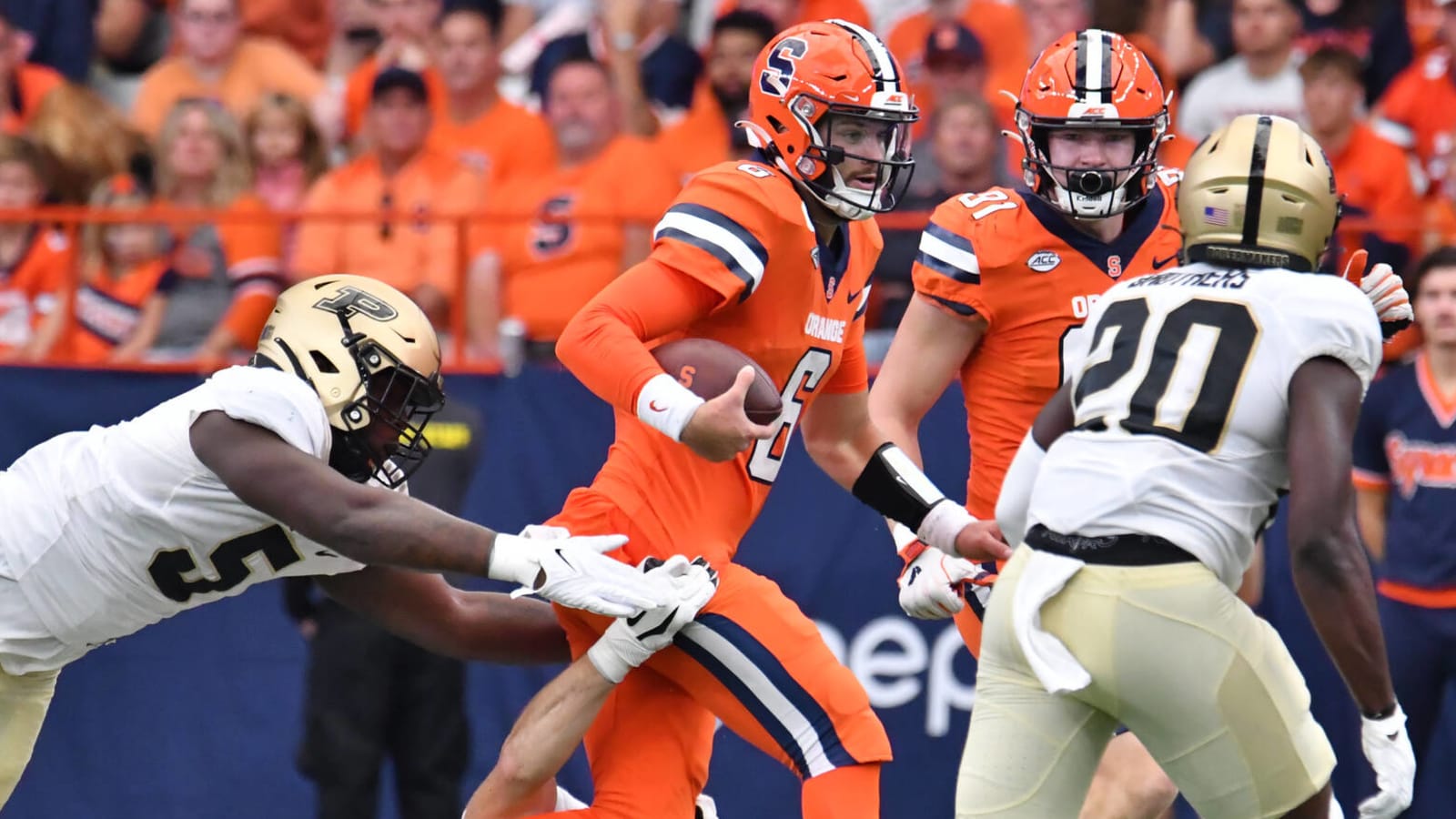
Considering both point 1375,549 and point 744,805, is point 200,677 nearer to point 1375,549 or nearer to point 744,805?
point 744,805

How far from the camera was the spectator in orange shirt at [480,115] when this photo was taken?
8.66 m

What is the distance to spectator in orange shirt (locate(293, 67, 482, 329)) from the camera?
7.77m

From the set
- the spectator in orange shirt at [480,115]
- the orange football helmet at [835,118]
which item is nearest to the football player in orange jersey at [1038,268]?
the orange football helmet at [835,118]

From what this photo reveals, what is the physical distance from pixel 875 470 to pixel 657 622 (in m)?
0.88

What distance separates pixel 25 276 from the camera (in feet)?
26.6

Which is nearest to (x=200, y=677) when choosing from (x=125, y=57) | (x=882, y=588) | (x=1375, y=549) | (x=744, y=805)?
(x=744, y=805)

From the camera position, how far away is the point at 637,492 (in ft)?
15.0

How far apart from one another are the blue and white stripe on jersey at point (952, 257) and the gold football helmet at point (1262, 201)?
109cm

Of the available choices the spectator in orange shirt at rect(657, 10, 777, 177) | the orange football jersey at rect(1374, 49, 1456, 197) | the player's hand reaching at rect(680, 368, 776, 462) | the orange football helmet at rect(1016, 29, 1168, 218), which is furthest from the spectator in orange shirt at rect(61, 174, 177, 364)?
the orange football jersey at rect(1374, 49, 1456, 197)

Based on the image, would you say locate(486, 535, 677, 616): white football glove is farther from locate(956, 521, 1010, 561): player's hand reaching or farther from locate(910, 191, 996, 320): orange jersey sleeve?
locate(910, 191, 996, 320): orange jersey sleeve

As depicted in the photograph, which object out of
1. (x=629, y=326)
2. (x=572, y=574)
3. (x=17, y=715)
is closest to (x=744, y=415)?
(x=629, y=326)

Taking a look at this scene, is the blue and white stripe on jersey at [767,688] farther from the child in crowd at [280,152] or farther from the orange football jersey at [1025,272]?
the child in crowd at [280,152]

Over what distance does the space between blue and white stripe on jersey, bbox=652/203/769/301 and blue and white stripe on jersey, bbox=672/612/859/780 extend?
74cm

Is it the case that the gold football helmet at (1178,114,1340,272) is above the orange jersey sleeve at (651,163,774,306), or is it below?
above
